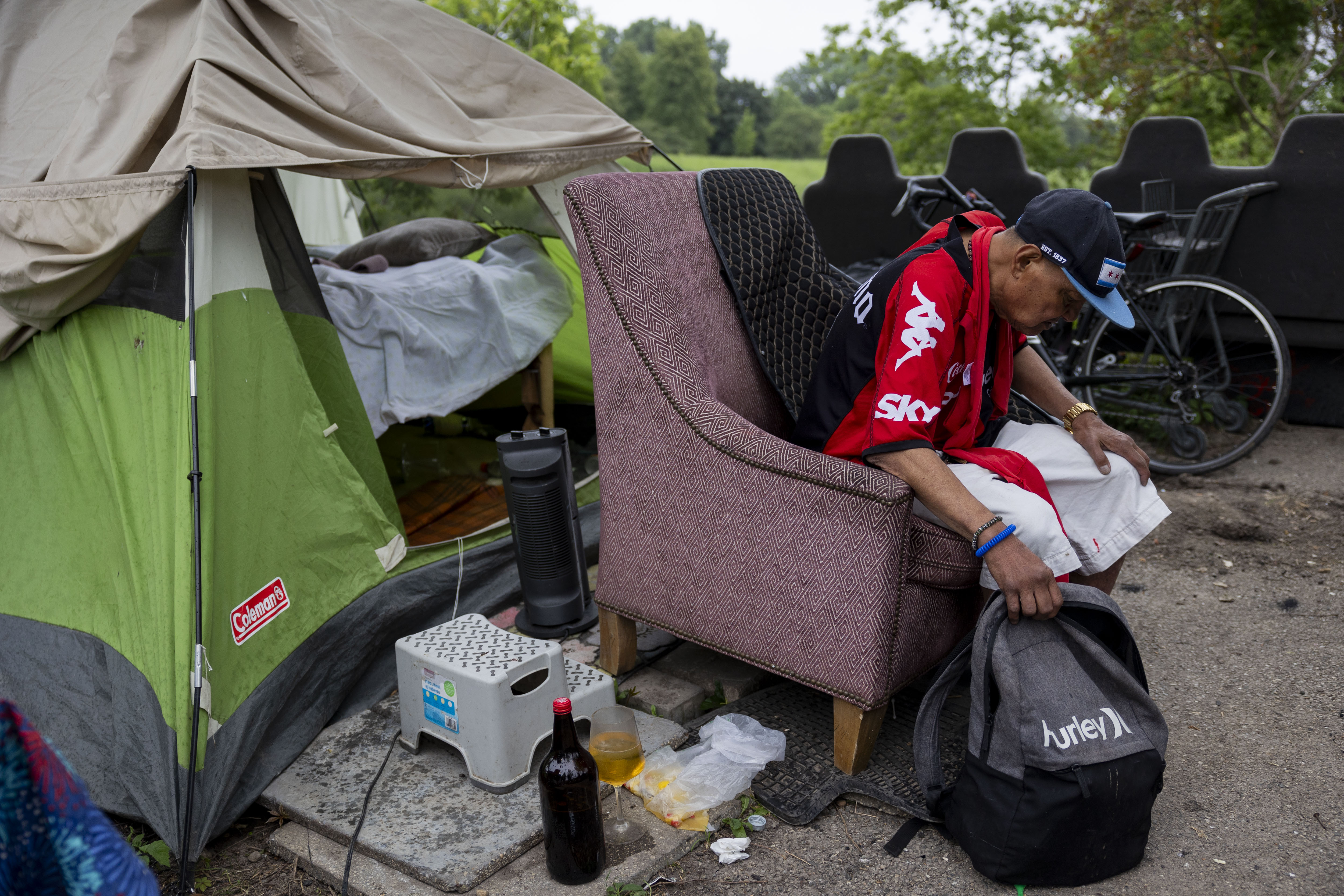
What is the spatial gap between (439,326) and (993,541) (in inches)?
98.4

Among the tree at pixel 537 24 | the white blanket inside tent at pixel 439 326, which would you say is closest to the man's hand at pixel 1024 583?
the white blanket inside tent at pixel 439 326

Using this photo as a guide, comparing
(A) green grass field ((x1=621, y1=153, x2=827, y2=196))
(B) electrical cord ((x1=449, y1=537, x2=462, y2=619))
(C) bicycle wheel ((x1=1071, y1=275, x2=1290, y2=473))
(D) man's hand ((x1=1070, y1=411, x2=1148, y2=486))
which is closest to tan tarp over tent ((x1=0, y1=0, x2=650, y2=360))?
(B) electrical cord ((x1=449, y1=537, x2=462, y2=619))

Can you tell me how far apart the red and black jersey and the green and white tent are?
4.33 ft

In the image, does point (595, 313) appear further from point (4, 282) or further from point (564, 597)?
point (4, 282)

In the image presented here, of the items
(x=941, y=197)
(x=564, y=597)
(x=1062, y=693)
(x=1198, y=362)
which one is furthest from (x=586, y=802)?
(x=1198, y=362)

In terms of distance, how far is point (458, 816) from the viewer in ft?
7.04

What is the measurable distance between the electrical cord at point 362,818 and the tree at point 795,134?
5691 cm

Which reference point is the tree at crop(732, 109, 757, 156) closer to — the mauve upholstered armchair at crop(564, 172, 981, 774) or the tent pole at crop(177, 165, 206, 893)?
the mauve upholstered armchair at crop(564, 172, 981, 774)

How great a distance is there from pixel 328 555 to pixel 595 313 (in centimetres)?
96

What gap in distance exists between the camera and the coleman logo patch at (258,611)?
2.23m

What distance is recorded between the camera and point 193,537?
2141 mm

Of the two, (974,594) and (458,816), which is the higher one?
(974,594)

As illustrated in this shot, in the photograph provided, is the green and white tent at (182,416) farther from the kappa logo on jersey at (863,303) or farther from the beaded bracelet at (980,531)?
the beaded bracelet at (980,531)

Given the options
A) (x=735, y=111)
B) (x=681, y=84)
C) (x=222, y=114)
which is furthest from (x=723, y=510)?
(x=735, y=111)
